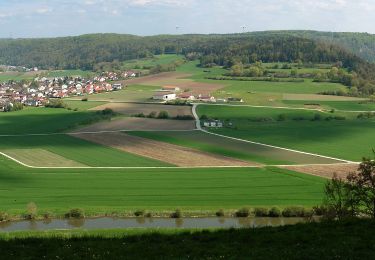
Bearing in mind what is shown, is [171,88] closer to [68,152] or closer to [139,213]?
[68,152]

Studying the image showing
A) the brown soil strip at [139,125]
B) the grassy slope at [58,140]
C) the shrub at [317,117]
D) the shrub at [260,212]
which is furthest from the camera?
the shrub at [317,117]

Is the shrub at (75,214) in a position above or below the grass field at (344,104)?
below

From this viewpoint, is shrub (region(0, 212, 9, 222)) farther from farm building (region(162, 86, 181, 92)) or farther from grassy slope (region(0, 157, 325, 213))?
farm building (region(162, 86, 181, 92))

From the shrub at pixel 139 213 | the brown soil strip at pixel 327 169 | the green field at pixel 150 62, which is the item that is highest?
the green field at pixel 150 62

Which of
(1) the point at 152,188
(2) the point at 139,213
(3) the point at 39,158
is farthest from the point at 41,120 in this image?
(2) the point at 139,213

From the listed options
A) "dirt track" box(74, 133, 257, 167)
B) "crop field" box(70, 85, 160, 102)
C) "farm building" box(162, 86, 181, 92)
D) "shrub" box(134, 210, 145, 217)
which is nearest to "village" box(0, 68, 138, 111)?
"crop field" box(70, 85, 160, 102)

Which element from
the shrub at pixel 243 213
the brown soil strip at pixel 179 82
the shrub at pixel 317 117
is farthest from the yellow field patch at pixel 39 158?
the brown soil strip at pixel 179 82

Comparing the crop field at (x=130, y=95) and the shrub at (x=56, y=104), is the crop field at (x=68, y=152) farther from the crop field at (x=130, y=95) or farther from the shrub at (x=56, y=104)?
the crop field at (x=130, y=95)
